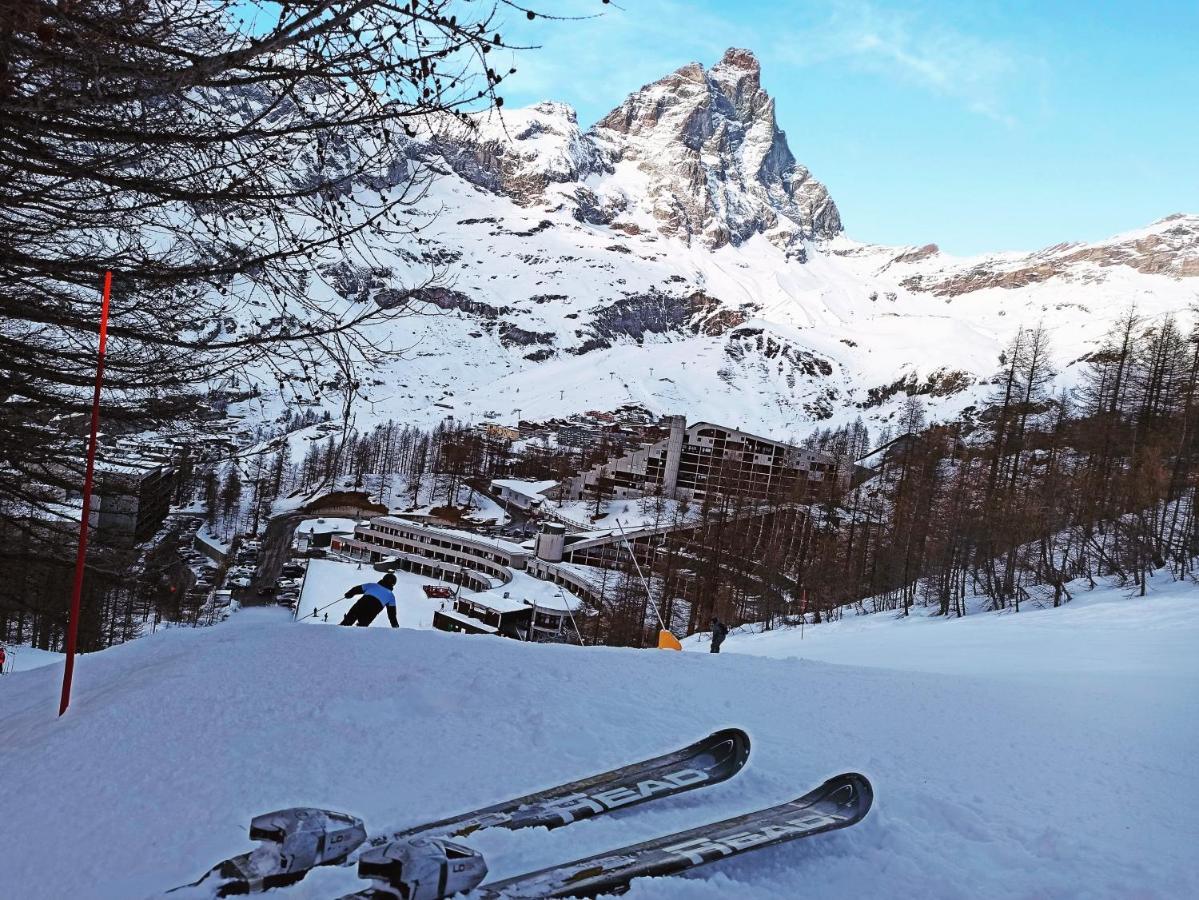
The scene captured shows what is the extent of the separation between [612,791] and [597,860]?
31.0 inches

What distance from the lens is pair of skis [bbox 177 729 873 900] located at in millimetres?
2295

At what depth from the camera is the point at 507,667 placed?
589 centimetres

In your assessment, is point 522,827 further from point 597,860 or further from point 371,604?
point 371,604

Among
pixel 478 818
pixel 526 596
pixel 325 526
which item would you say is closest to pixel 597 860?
pixel 478 818

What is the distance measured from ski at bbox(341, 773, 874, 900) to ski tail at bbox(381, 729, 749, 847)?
0.34 meters

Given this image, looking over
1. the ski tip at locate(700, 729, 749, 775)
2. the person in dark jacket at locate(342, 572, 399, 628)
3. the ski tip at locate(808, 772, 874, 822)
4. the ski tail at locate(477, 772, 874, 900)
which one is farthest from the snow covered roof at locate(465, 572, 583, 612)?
the ski tail at locate(477, 772, 874, 900)

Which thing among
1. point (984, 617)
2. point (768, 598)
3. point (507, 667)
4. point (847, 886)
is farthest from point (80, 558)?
point (768, 598)

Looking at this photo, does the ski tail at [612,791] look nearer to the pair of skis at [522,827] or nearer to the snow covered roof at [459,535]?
the pair of skis at [522,827]

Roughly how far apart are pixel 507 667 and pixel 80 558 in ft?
9.89

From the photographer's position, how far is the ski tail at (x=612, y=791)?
305 centimetres

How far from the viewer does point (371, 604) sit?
9.14 m

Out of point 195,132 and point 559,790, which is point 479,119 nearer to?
point 195,132

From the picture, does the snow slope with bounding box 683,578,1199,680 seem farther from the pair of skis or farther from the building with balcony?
the building with balcony

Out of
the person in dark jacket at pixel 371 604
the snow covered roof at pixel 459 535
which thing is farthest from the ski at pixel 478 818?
the snow covered roof at pixel 459 535
